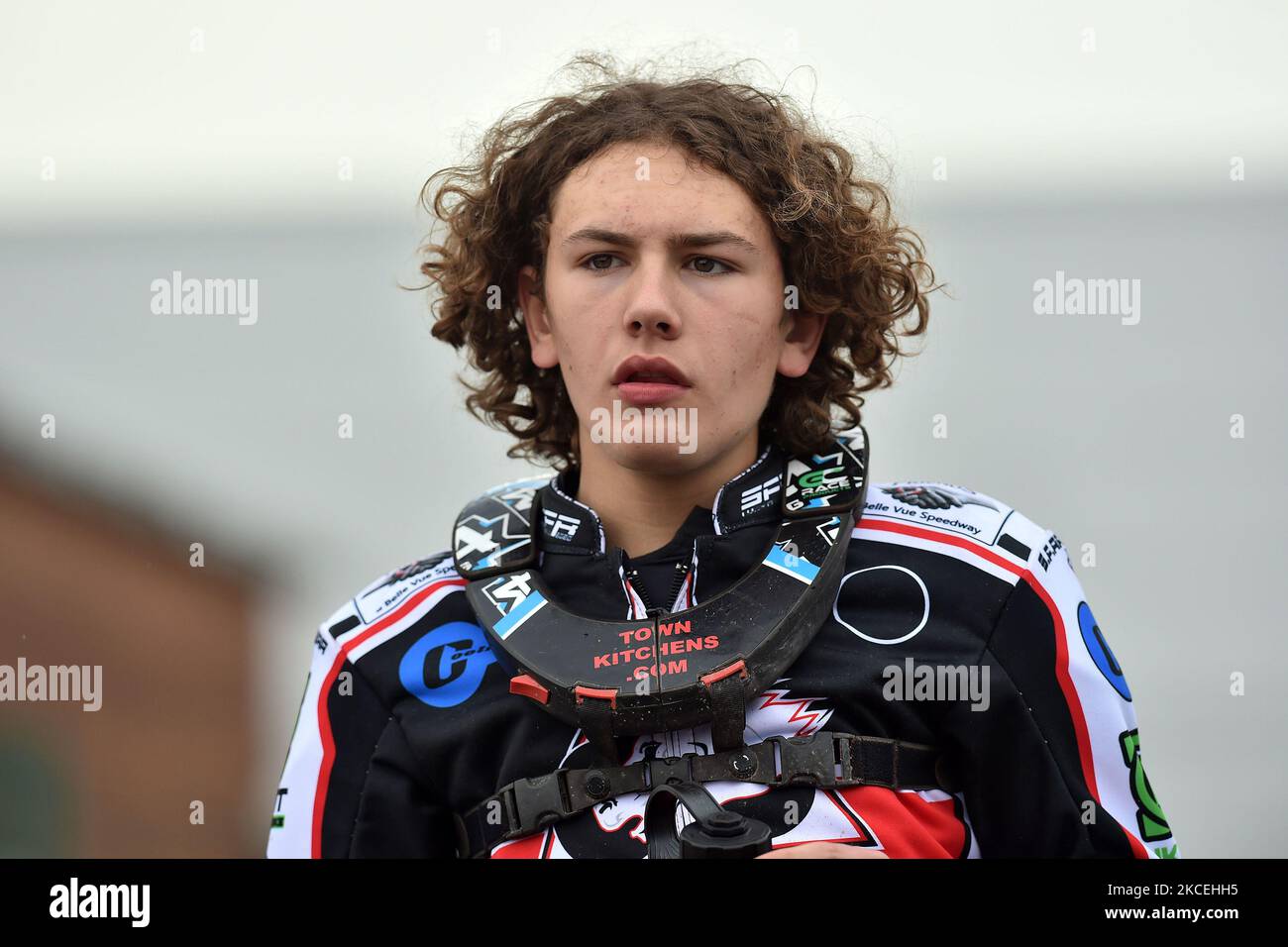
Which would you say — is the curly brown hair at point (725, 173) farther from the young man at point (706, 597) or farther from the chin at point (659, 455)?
the chin at point (659, 455)

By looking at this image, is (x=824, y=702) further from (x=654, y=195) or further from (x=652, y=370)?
(x=654, y=195)

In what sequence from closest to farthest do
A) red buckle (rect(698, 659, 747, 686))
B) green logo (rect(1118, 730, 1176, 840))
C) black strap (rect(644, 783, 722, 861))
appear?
black strap (rect(644, 783, 722, 861)), red buckle (rect(698, 659, 747, 686)), green logo (rect(1118, 730, 1176, 840))

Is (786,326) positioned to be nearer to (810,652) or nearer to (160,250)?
(810,652)

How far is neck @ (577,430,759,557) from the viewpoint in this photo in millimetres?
2730

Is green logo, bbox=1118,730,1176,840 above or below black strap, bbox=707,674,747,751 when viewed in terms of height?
below

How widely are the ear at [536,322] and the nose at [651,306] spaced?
1.06 feet

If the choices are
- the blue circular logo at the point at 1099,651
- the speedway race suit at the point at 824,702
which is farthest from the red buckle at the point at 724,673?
the blue circular logo at the point at 1099,651

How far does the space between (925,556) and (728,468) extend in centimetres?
42

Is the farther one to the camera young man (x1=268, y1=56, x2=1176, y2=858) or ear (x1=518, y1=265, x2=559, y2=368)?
ear (x1=518, y1=265, x2=559, y2=368)

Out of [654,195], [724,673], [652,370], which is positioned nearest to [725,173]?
[654,195]

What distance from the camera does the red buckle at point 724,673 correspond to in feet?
7.75

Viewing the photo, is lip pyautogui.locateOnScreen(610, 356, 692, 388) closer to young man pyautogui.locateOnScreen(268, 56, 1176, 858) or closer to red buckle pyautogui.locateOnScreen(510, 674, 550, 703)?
young man pyautogui.locateOnScreen(268, 56, 1176, 858)

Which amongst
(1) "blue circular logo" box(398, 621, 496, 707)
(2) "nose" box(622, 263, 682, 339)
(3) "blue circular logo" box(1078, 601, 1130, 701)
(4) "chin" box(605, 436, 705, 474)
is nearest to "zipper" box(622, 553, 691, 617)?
(4) "chin" box(605, 436, 705, 474)

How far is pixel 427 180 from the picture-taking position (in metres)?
3.36
